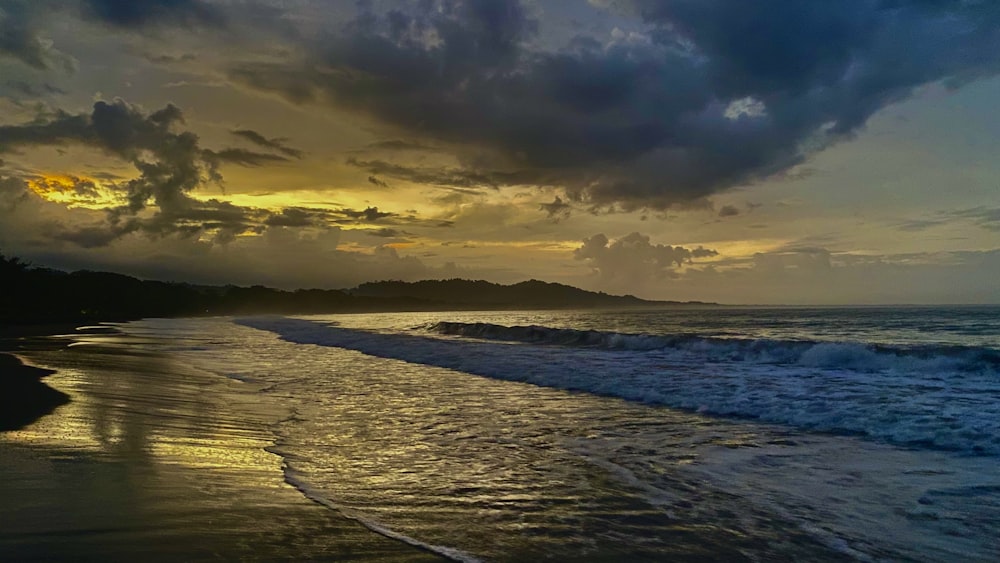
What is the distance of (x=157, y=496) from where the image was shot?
605cm

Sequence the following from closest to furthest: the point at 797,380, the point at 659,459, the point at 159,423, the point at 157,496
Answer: the point at 157,496
the point at 659,459
the point at 159,423
the point at 797,380

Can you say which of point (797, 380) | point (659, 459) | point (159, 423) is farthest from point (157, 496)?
point (797, 380)

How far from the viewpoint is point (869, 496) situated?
7.04 meters

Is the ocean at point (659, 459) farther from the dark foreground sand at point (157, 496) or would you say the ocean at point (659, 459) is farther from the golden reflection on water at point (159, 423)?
the golden reflection on water at point (159, 423)

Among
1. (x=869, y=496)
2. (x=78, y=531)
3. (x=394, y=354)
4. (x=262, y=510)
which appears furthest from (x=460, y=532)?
(x=394, y=354)

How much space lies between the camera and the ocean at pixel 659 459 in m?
5.57

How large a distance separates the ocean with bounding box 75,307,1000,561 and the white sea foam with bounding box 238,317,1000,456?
0.09 m

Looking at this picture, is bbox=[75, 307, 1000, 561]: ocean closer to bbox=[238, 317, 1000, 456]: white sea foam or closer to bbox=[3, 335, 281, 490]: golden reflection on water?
bbox=[238, 317, 1000, 456]: white sea foam

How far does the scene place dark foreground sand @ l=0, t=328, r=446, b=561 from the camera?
473 centimetres

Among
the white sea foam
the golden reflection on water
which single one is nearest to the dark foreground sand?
the golden reflection on water

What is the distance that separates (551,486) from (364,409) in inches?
263

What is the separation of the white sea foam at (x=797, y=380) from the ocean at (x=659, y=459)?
0.09 m

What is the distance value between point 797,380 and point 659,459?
1053cm

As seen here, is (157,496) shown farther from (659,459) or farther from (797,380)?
(797,380)
